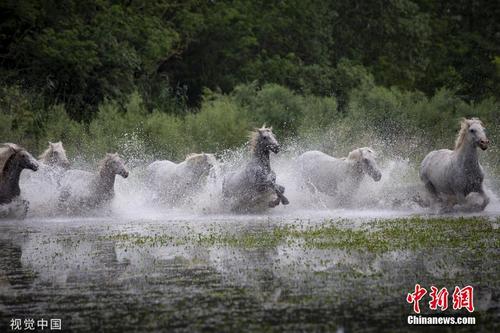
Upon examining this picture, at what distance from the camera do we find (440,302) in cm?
884

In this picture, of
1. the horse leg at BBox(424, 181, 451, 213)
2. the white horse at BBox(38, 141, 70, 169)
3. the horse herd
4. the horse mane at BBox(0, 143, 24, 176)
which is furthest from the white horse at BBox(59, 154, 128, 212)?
the horse leg at BBox(424, 181, 451, 213)

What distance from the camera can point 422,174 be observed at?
20.2 meters

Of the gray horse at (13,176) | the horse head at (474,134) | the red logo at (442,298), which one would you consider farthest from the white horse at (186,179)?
the red logo at (442,298)

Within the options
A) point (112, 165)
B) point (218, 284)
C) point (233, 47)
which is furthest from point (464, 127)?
point (233, 47)

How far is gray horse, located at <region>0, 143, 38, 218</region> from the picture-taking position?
65.3 feet

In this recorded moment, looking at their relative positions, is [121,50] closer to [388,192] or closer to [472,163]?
[388,192]

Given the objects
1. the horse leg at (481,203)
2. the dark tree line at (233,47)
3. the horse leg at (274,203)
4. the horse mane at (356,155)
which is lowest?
the horse leg at (481,203)

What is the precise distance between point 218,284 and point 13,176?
36.3 feet

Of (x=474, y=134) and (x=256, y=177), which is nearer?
(x=474, y=134)

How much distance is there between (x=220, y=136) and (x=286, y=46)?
15.1 m

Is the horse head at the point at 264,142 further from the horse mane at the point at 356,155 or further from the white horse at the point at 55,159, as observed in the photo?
the white horse at the point at 55,159

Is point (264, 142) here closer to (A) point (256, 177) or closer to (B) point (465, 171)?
(A) point (256, 177)

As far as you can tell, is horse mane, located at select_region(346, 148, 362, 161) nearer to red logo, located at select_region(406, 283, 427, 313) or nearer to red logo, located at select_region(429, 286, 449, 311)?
red logo, located at select_region(406, 283, 427, 313)

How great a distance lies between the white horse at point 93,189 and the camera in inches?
818
